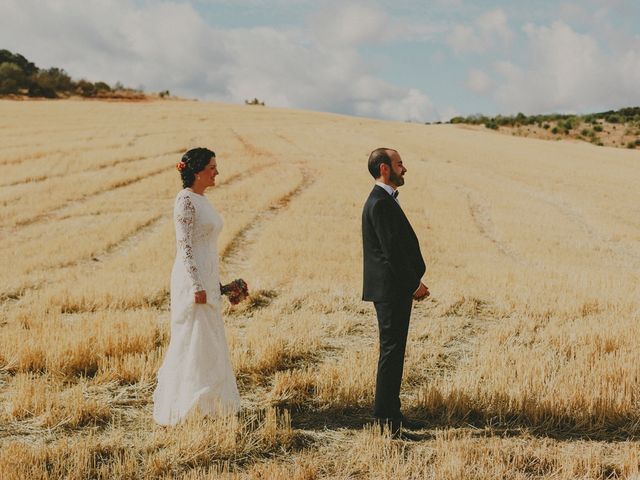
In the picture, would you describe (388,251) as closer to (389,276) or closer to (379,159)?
(389,276)

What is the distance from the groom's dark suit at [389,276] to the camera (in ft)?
17.6

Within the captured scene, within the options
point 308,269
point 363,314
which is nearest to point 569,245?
point 308,269

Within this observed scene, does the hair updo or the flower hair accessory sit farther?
the flower hair accessory

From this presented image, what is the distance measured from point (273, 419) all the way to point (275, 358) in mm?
1896

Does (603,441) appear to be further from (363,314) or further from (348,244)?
(348,244)

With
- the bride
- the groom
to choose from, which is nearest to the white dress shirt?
the groom

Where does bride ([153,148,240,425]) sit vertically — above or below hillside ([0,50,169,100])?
below

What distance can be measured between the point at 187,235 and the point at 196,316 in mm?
761

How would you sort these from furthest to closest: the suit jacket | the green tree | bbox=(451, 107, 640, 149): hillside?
1. bbox=(451, 107, 640, 149): hillside
2. the green tree
3. the suit jacket

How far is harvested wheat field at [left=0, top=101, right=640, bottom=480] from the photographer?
516cm

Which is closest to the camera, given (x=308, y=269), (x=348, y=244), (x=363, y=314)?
(x=363, y=314)

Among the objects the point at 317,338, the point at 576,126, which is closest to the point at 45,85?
the point at 576,126

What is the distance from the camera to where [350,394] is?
6.46m

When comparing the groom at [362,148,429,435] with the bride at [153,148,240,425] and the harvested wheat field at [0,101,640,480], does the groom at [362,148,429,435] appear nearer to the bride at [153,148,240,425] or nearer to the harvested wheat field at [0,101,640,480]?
the harvested wheat field at [0,101,640,480]
